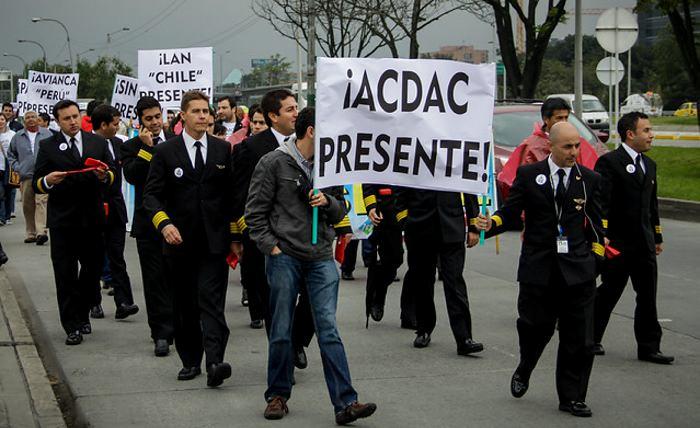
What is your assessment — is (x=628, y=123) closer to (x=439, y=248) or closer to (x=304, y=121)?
(x=439, y=248)

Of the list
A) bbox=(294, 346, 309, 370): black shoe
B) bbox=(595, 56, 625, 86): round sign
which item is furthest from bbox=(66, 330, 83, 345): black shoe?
bbox=(595, 56, 625, 86): round sign

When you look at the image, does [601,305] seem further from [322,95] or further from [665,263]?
[665,263]

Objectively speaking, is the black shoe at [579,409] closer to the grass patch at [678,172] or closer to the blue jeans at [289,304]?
the blue jeans at [289,304]

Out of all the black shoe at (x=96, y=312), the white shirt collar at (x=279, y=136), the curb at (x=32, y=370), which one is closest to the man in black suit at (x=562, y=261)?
the white shirt collar at (x=279, y=136)

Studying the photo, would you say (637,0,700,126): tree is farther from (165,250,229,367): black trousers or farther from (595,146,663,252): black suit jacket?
(165,250,229,367): black trousers

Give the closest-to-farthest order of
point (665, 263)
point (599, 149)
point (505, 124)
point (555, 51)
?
point (665, 263) < point (599, 149) < point (505, 124) < point (555, 51)

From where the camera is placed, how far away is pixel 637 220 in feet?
26.7

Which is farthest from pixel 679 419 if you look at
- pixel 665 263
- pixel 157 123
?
pixel 665 263

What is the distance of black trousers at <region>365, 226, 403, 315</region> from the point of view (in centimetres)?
975

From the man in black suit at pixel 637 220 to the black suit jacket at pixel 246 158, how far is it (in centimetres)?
232

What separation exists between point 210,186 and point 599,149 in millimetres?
10584

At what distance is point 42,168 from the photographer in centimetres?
930

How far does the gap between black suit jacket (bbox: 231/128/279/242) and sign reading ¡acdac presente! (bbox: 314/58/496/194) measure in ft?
3.85

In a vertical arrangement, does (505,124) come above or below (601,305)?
above
